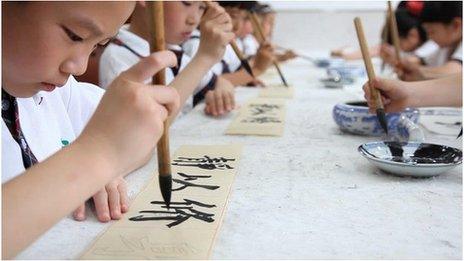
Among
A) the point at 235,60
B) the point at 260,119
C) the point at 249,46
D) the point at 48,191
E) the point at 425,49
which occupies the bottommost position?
the point at 425,49

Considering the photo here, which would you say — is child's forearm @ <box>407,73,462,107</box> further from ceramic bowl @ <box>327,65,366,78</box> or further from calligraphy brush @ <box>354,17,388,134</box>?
ceramic bowl @ <box>327,65,366,78</box>

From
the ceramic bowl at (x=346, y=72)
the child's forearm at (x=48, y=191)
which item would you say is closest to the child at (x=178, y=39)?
the child's forearm at (x=48, y=191)

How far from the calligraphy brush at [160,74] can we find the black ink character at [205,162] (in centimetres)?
26

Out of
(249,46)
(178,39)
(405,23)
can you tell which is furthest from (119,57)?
(405,23)

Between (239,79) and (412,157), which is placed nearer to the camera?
(412,157)

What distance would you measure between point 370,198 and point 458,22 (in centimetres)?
178

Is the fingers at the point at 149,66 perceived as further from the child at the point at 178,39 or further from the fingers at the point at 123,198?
the child at the point at 178,39

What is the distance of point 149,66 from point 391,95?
2.13 ft

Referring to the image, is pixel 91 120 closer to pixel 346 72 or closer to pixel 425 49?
pixel 346 72

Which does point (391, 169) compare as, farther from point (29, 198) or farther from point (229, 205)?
point (29, 198)

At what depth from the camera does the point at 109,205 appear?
566 mm

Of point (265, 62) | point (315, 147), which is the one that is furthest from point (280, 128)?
point (265, 62)

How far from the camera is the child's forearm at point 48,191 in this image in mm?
397

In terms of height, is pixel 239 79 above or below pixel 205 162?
below
